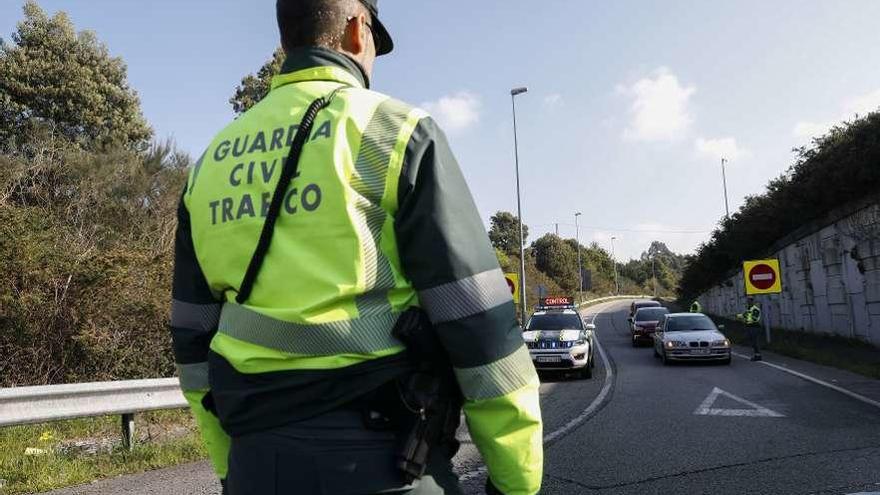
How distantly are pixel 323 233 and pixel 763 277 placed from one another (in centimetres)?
2018

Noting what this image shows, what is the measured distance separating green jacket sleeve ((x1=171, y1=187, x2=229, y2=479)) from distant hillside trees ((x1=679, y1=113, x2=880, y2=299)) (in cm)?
1992

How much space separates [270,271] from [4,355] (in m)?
8.95

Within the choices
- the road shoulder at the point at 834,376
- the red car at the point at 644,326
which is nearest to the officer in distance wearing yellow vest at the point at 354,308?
the road shoulder at the point at 834,376

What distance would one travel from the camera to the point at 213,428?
185 cm

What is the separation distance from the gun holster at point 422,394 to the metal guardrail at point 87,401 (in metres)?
5.24

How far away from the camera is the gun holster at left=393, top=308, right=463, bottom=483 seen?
149 centimetres

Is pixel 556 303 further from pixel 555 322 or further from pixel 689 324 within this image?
pixel 555 322

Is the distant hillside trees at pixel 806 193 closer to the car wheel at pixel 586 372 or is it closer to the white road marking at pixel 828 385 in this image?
the white road marking at pixel 828 385

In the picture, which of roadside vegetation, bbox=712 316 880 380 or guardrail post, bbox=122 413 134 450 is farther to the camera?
roadside vegetation, bbox=712 316 880 380

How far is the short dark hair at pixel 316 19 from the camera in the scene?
1.80 metres

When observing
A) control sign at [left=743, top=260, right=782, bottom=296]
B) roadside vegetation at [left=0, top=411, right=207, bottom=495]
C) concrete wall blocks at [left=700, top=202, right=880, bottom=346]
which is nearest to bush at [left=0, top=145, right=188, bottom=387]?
roadside vegetation at [left=0, top=411, right=207, bottom=495]

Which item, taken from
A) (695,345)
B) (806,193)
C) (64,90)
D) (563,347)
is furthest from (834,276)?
(64,90)

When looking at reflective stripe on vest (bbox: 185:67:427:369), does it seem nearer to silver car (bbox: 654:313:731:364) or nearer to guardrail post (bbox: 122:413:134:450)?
guardrail post (bbox: 122:413:134:450)

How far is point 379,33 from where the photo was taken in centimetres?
196
